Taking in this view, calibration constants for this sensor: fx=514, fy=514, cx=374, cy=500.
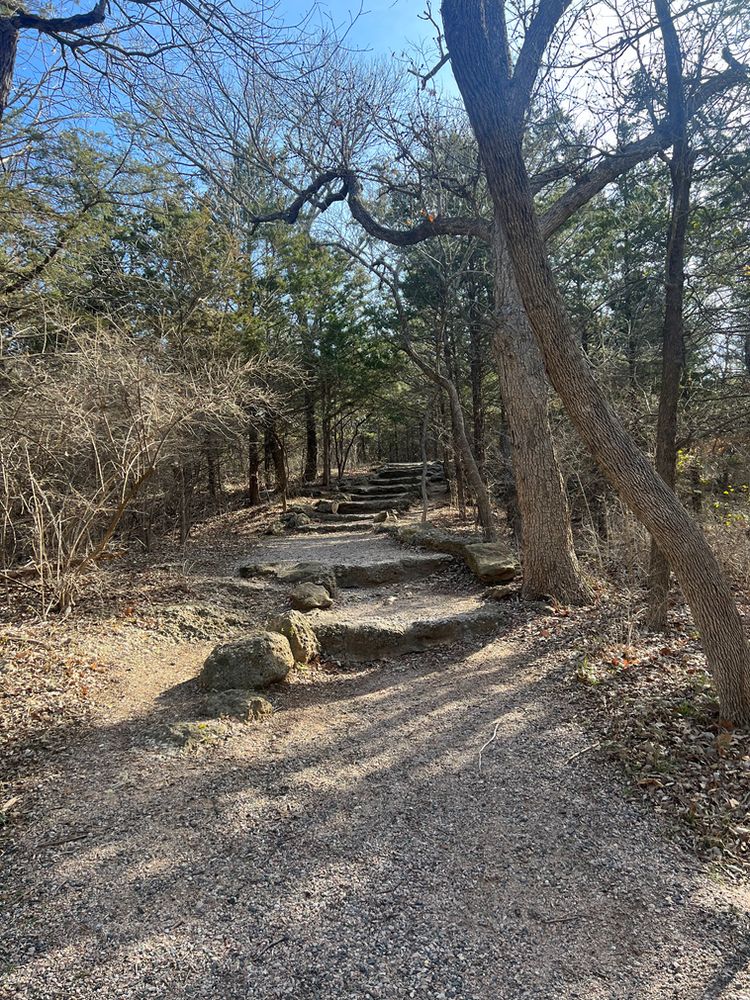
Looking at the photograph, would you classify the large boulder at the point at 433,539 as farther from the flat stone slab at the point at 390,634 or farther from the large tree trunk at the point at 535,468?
the flat stone slab at the point at 390,634

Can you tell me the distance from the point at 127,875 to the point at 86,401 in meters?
4.61

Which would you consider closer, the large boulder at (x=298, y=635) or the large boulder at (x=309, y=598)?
the large boulder at (x=298, y=635)

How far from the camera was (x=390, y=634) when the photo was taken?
5.38 meters

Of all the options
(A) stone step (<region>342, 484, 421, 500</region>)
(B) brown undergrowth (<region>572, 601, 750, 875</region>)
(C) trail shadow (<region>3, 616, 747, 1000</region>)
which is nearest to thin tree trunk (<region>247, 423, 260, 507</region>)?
(A) stone step (<region>342, 484, 421, 500</region>)

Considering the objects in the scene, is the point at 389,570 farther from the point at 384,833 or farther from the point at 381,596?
the point at 384,833

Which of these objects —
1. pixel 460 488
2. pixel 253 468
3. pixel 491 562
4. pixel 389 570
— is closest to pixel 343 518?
pixel 253 468

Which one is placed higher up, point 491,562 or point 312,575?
point 491,562

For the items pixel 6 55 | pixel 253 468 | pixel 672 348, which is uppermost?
pixel 6 55

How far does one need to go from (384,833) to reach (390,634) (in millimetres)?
2655

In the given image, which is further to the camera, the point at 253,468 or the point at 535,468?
the point at 253,468

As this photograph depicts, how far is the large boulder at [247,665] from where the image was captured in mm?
4344

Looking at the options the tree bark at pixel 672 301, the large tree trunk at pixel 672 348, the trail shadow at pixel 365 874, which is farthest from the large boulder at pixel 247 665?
the large tree trunk at pixel 672 348

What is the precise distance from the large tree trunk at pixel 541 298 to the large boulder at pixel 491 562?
11.6ft

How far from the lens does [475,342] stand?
40.7 feet
